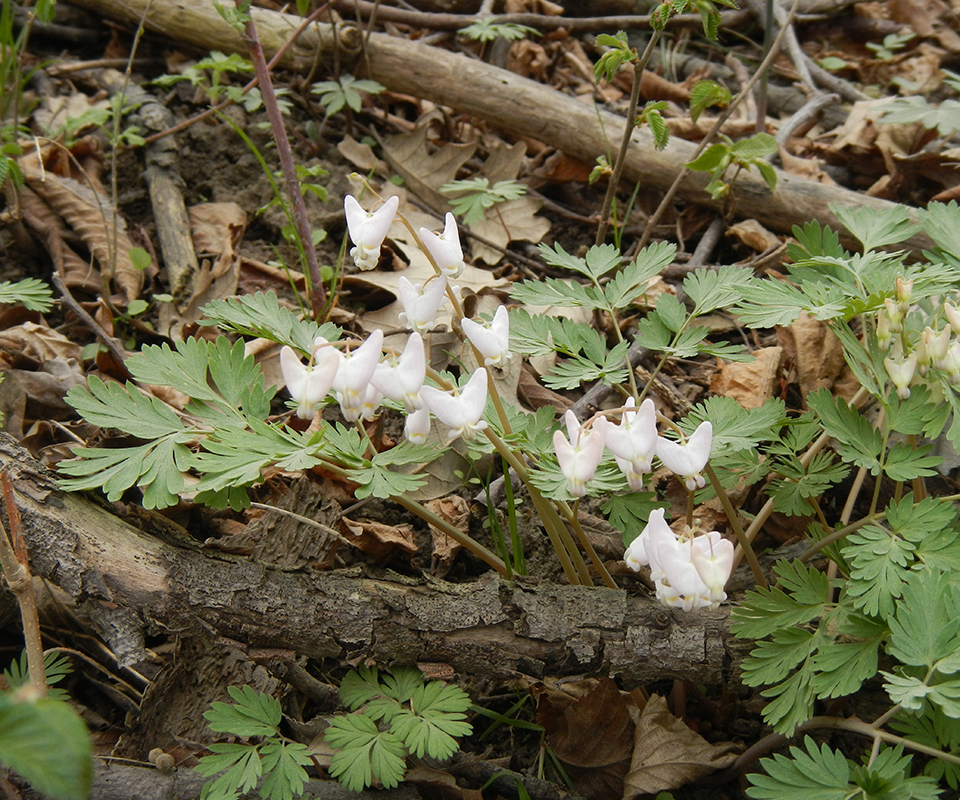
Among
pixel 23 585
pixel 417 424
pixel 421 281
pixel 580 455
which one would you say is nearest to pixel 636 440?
pixel 580 455

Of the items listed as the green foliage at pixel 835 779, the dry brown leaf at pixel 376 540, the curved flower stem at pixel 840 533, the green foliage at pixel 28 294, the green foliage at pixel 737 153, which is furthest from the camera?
the green foliage at pixel 737 153

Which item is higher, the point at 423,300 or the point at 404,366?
the point at 423,300

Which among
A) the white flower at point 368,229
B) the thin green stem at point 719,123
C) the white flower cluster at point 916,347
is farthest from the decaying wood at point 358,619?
the thin green stem at point 719,123

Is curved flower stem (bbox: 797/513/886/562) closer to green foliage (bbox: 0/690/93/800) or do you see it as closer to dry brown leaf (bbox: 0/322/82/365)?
green foliage (bbox: 0/690/93/800)

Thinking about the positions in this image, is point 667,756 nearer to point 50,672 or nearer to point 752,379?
point 752,379

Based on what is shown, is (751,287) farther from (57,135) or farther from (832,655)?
(57,135)

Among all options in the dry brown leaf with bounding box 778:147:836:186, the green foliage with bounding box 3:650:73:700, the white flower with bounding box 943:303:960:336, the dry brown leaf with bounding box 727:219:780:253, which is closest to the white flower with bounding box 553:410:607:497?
the white flower with bounding box 943:303:960:336

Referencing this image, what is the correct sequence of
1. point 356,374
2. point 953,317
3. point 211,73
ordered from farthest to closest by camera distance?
1. point 211,73
2. point 953,317
3. point 356,374

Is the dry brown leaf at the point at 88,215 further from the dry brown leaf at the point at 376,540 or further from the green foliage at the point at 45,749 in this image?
the green foliage at the point at 45,749
